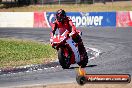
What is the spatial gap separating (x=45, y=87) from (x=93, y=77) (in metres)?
8.64

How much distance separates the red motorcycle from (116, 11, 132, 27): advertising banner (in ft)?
114

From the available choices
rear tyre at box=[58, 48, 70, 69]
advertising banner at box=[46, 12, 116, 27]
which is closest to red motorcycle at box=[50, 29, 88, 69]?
rear tyre at box=[58, 48, 70, 69]

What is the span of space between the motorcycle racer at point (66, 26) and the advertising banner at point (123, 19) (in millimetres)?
34597

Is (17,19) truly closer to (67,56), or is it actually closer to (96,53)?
(96,53)

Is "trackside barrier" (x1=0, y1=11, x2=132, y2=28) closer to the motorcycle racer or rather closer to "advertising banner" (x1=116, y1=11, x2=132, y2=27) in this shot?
"advertising banner" (x1=116, y1=11, x2=132, y2=27)

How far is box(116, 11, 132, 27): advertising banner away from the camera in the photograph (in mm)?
38719

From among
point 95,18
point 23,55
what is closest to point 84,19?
point 95,18

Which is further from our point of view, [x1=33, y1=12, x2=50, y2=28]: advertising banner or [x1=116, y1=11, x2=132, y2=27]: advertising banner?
[x1=33, y1=12, x2=50, y2=28]: advertising banner

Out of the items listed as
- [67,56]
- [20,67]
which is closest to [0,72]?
[20,67]

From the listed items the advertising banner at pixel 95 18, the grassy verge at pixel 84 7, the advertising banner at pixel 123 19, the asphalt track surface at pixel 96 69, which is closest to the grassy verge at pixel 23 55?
the asphalt track surface at pixel 96 69

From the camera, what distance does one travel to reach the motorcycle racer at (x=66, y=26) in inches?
182

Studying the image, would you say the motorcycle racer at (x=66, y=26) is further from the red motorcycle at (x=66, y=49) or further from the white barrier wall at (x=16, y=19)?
the white barrier wall at (x=16, y=19)

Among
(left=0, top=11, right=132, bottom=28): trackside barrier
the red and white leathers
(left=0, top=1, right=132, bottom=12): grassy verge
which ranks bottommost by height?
(left=0, top=1, right=132, bottom=12): grassy verge

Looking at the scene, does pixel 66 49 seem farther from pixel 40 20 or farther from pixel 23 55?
pixel 40 20
